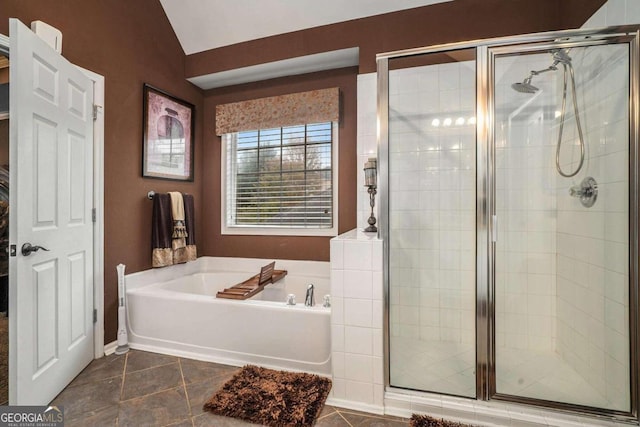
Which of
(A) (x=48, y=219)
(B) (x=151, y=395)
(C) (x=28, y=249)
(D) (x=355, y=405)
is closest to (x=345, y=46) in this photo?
(A) (x=48, y=219)

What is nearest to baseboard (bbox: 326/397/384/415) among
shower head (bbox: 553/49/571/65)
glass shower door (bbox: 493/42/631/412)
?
glass shower door (bbox: 493/42/631/412)

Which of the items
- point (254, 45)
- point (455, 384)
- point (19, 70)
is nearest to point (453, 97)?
point (455, 384)

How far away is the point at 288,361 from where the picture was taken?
1951mm

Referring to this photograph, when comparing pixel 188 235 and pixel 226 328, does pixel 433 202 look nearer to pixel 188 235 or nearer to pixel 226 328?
pixel 226 328

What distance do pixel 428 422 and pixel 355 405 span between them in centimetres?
38

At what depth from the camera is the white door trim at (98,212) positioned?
2152mm

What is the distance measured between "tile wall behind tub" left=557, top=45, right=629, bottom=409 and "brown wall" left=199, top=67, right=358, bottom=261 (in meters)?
1.62

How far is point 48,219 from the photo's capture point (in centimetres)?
164

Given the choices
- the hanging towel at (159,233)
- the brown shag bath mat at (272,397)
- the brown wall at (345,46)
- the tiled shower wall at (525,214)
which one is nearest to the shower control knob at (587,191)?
the tiled shower wall at (525,214)

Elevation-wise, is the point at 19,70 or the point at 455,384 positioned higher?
the point at 19,70

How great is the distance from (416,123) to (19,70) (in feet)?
7.26

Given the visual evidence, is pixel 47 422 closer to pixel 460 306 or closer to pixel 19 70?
pixel 19 70

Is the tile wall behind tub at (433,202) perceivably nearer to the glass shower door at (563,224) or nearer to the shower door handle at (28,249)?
the glass shower door at (563,224)

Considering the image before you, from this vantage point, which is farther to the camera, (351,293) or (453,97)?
(453,97)
